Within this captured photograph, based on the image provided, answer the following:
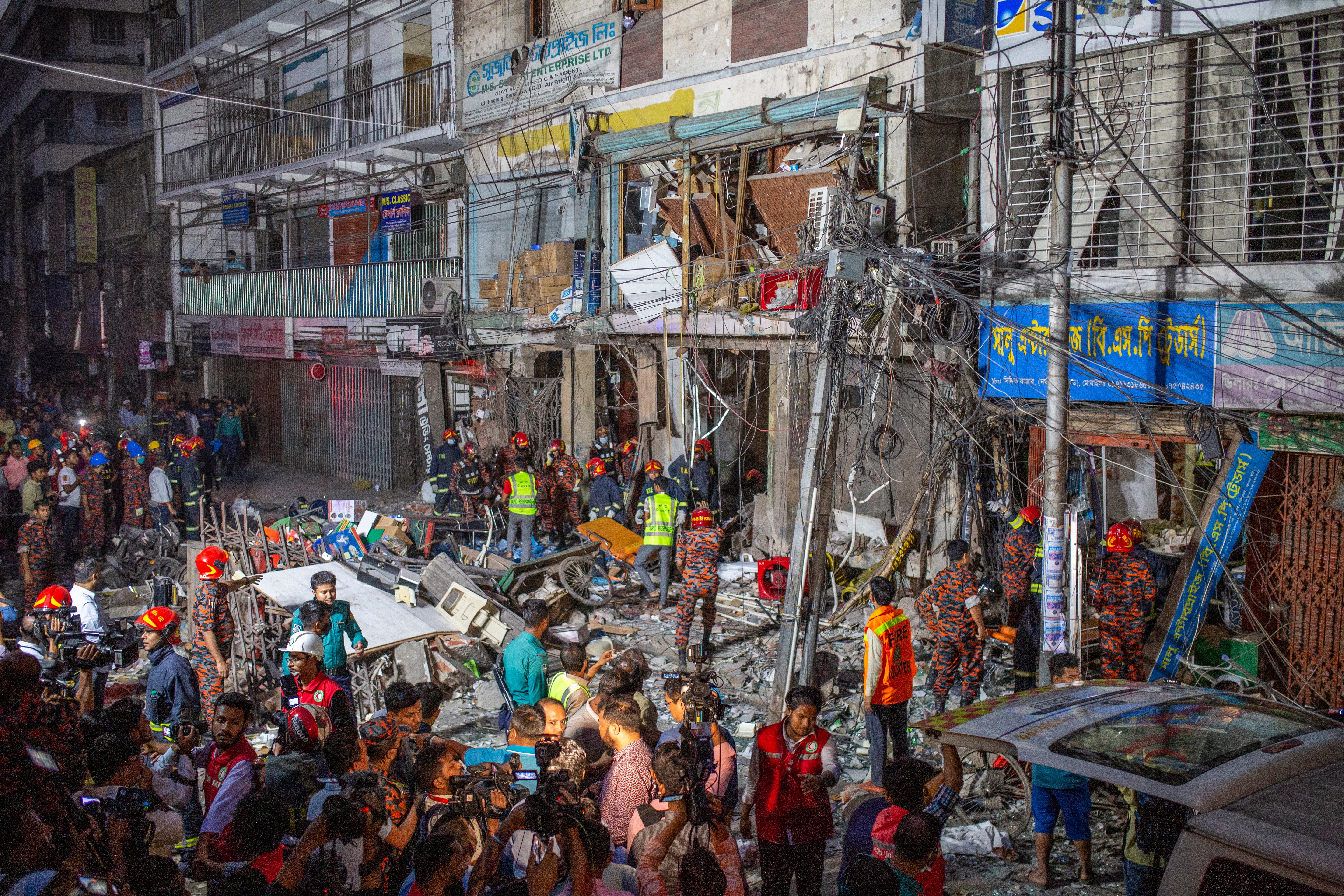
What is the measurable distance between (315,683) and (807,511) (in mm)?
4221

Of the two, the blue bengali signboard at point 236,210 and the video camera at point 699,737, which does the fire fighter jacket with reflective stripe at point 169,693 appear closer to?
the video camera at point 699,737

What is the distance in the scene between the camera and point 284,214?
27047mm

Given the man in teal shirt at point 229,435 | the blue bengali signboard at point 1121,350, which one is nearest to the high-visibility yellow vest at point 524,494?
the blue bengali signboard at point 1121,350

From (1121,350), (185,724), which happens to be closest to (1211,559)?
(1121,350)

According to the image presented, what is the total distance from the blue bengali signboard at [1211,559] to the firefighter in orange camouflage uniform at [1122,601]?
1.68 ft

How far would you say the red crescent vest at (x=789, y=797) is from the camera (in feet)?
16.2

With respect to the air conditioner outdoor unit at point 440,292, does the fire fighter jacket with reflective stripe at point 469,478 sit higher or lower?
lower

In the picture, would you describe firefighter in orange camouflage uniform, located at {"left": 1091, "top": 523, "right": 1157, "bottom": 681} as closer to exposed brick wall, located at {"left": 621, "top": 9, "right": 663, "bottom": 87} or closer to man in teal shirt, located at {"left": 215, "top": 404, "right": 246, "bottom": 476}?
exposed brick wall, located at {"left": 621, "top": 9, "right": 663, "bottom": 87}

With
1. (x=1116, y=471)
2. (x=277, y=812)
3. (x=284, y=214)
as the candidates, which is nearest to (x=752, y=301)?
(x=1116, y=471)

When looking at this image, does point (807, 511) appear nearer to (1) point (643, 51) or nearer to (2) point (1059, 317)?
(2) point (1059, 317)

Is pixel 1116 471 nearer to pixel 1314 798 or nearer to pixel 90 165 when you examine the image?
pixel 1314 798

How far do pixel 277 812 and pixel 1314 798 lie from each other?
13.4 ft

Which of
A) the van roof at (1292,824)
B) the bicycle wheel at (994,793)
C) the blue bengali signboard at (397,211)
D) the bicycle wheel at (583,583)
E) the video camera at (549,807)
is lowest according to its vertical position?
the bicycle wheel at (994,793)

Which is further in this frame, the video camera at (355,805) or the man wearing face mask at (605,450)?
the man wearing face mask at (605,450)
